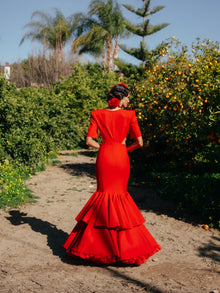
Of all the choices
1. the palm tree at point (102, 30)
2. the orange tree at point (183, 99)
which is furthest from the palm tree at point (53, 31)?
the orange tree at point (183, 99)

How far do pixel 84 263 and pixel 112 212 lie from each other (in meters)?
0.72

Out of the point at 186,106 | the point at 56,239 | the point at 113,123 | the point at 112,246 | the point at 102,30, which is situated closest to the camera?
the point at 112,246

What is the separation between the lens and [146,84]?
7.86 m

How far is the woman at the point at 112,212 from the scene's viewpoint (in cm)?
379

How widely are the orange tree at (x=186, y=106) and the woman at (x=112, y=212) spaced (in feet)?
7.74

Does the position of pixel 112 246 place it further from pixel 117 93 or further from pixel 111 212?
pixel 117 93

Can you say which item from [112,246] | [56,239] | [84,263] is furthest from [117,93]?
[56,239]

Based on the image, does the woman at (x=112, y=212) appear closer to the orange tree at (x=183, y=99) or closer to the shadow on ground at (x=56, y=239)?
the shadow on ground at (x=56, y=239)

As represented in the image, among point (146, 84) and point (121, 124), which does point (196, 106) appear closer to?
point (146, 84)

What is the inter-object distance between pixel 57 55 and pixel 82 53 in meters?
3.35

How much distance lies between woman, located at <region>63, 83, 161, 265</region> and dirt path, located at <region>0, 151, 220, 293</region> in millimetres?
192

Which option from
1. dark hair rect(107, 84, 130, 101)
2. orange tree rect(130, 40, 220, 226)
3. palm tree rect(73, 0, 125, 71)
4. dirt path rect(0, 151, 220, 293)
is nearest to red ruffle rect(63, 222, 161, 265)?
dirt path rect(0, 151, 220, 293)

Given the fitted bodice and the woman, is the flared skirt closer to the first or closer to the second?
the woman

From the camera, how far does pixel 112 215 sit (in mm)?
3795
